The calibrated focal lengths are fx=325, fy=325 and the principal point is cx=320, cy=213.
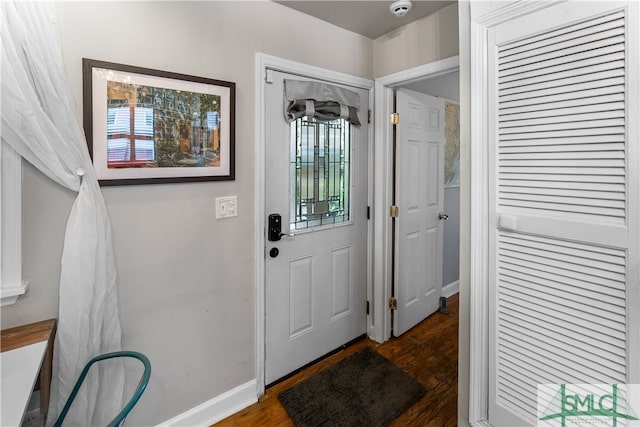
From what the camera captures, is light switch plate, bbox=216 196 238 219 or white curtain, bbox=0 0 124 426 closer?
white curtain, bbox=0 0 124 426

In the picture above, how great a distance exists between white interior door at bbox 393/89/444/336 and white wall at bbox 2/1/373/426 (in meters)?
1.00

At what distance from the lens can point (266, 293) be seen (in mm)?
2047

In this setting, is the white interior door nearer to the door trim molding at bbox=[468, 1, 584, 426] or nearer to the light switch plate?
the door trim molding at bbox=[468, 1, 584, 426]

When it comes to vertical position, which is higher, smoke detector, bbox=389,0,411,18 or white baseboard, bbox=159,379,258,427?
smoke detector, bbox=389,0,411,18

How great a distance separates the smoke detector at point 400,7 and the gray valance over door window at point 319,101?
1.81 feet

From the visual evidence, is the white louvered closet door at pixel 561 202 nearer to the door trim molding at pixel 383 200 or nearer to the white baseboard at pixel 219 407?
the door trim molding at pixel 383 200

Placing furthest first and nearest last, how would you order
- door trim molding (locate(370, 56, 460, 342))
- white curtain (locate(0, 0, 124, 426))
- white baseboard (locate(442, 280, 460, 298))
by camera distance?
white baseboard (locate(442, 280, 460, 298)), door trim molding (locate(370, 56, 460, 342)), white curtain (locate(0, 0, 124, 426))

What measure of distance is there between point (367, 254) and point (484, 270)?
4.19 ft

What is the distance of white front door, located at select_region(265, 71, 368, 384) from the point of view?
2057 millimetres

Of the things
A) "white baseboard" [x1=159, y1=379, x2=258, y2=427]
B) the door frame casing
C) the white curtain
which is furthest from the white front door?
the door frame casing

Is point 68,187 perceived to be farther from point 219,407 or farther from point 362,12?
point 362,12

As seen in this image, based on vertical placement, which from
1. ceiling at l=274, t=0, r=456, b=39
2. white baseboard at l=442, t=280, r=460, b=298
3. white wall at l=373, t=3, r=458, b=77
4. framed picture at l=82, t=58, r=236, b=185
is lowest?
white baseboard at l=442, t=280, r=460, b=298

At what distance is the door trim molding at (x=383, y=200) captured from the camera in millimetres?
2455

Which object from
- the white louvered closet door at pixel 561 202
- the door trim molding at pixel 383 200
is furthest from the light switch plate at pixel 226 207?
the white louvered closet door at pixel 561 202
